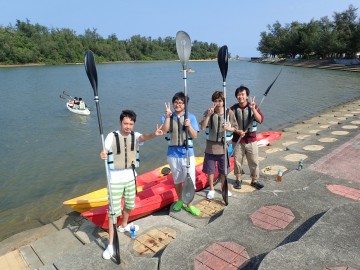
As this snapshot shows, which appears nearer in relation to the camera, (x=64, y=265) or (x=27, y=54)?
(x=64, y=265)

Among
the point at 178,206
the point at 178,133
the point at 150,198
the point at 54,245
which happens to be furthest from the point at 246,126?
the point at 54,245

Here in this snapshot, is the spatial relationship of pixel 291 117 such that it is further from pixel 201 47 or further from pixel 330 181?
pixel 201 47

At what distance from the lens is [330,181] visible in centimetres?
484

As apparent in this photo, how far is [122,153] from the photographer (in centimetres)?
365

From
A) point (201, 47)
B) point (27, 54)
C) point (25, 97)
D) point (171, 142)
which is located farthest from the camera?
point (201, 47)

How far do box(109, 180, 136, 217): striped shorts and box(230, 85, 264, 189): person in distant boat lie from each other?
194 cm

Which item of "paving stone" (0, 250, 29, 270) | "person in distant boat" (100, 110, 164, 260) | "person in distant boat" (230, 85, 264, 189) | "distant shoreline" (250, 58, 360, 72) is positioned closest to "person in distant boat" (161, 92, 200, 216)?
"person in distant boat" (100, 110, 164, 260)

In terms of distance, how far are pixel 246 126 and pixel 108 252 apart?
9.49 ft

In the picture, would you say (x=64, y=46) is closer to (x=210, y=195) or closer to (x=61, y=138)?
(x=61, y=138)

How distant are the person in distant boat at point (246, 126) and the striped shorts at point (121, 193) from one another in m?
1.94

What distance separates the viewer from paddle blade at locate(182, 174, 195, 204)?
4.31m

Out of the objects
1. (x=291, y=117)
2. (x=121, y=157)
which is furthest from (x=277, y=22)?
(x=121, y=157)

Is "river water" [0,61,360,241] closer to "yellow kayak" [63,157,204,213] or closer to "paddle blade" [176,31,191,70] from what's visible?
"yellow kayak" [63,157,204,213]

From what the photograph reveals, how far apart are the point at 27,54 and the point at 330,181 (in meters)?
72.1
